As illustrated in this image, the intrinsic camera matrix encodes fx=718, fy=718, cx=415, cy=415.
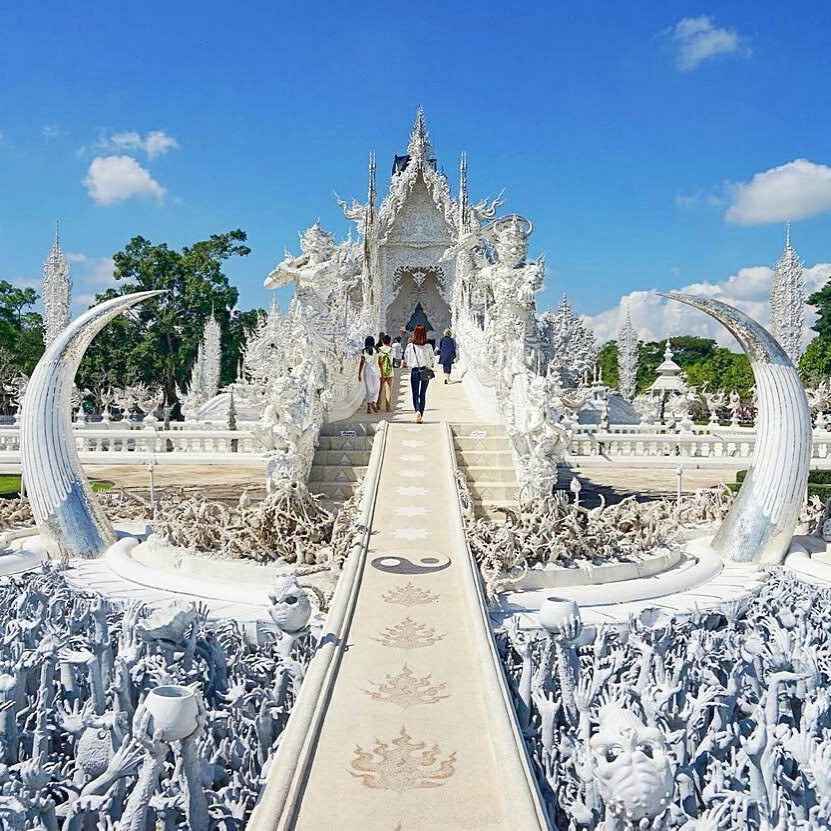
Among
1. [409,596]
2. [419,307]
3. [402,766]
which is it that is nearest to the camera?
[402,766]

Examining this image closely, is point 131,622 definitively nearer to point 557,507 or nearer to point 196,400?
point 557,507

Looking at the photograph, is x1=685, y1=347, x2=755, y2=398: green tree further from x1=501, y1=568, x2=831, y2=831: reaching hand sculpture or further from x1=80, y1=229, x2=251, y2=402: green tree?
A: x1=501, y1=568, x2=831, y2=831: reaching hand sculpture

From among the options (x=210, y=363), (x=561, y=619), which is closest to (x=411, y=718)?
(x=561, y=619)

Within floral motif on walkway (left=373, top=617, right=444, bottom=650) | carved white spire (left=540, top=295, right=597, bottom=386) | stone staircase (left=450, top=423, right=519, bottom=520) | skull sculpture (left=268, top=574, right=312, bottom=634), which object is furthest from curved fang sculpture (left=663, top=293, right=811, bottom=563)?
carved white spire (left=540, top=295, right=597, bottom=386)

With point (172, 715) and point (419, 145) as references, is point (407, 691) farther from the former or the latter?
point (419, 145)

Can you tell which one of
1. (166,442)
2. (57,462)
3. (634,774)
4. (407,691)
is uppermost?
(57,462)

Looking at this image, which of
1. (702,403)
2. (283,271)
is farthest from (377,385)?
(702,403)

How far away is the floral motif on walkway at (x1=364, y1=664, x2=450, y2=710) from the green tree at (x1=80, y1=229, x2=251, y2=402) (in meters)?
27.7

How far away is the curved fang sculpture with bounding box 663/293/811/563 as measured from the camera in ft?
21.4

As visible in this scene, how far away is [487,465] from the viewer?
841 cm

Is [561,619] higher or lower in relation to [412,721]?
higher

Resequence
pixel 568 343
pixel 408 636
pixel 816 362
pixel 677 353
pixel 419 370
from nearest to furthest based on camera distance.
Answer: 1. pixel 408 636
2. pixel 419 370
3. pixel 568 343
4. pixel 816 362
5. pixel 677 353

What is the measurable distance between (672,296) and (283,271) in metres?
5.39

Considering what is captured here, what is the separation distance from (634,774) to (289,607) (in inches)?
88.0
